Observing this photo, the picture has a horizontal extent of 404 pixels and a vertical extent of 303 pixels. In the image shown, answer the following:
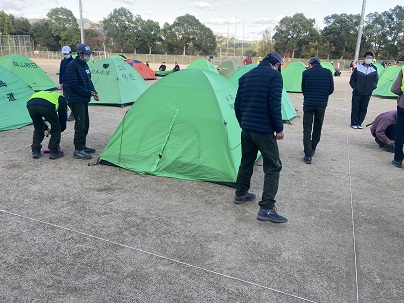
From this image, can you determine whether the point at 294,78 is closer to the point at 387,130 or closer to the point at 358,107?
the point at 358,107

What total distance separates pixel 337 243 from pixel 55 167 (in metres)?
4.55

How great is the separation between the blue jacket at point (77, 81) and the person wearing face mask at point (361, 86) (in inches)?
288

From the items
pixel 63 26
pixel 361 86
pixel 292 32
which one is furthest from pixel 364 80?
pixel 63 26

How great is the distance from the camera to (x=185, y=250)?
3531mm

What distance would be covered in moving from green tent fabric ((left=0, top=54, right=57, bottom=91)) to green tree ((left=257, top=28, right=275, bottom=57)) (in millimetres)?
62723

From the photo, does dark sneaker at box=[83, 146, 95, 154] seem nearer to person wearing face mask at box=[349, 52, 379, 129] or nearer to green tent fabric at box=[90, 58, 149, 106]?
green tent fabric at box=[90, 58, 149, 106]

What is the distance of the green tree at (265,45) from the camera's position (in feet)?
238

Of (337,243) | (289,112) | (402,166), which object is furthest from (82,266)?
(289,112)

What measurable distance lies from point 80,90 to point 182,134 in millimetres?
2032

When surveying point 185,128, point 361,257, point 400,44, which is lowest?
point 361,257

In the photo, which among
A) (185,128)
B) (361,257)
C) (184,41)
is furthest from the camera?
(184,41)

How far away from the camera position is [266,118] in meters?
3.97

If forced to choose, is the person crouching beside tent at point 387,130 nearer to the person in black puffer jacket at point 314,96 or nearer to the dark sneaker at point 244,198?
the person in black puffer jacket at point 314,96

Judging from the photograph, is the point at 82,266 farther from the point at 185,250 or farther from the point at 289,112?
the point at 289,112
